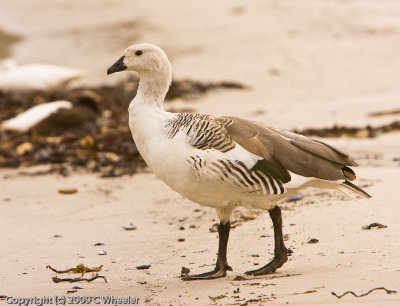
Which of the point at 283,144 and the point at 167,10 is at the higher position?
the point at 167,10

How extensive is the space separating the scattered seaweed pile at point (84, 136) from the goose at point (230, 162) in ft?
11.7

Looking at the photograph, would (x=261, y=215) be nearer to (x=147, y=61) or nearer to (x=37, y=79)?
(x=147, y=61)

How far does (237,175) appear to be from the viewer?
17.1 ft

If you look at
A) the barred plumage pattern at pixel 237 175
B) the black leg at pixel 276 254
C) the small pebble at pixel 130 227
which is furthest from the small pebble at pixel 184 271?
the small pebble at pixel 130 227

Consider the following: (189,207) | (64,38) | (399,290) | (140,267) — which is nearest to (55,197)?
(189,207)

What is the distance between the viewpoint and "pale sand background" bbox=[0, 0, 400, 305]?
5176 mm

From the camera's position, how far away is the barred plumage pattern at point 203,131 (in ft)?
17.3

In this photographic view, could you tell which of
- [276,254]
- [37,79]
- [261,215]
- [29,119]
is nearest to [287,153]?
[276,254]

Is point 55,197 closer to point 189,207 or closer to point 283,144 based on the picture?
point 189,207

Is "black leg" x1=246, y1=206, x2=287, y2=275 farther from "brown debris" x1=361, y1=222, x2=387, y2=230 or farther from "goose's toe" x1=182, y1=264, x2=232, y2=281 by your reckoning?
"brown debris" x1=361, y1=222, x2=387, y2=230

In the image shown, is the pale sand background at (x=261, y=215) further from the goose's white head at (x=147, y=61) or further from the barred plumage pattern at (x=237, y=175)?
the goose's white head at (x=147, y=61)

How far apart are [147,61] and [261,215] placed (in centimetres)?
201

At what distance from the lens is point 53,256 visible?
20.3 feet

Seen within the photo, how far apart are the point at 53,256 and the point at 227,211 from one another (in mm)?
1587
